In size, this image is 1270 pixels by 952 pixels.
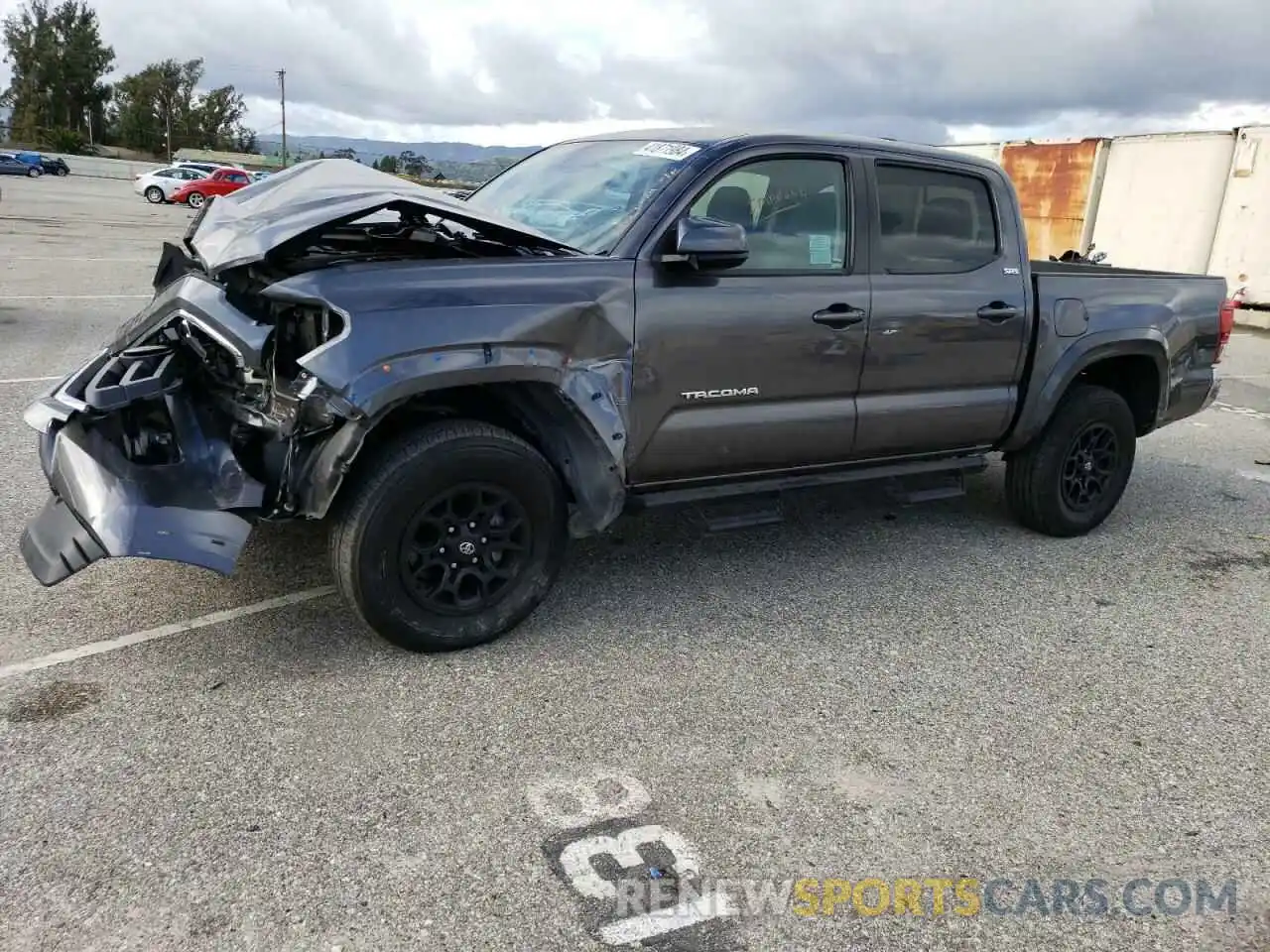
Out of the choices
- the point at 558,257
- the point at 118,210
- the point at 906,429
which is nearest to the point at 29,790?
the point at 558,257

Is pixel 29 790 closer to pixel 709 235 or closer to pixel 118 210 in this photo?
pixel 709 235

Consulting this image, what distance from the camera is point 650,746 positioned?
10.5 feet

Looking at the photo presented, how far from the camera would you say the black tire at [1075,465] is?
5.13 metres

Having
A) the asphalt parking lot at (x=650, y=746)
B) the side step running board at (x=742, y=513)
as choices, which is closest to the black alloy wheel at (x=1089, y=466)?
the asphalt parking lot at (x=650, y=746)

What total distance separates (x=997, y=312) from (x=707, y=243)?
1.74 m

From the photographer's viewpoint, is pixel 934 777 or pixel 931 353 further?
pixel 931 353

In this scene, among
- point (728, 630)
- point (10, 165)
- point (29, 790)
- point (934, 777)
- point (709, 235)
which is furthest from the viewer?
point (10, 165)

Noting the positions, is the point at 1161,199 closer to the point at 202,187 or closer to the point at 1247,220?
the point at 1247,220

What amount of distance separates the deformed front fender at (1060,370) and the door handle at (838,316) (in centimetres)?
120

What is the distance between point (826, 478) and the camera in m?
4.48

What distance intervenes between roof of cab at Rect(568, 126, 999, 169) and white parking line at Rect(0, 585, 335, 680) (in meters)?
2.41

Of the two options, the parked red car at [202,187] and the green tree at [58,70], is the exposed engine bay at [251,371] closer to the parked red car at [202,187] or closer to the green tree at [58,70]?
the parked red car at [202,187]

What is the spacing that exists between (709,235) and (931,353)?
4.60 ft

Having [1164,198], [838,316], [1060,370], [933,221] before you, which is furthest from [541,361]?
[1164,198]
